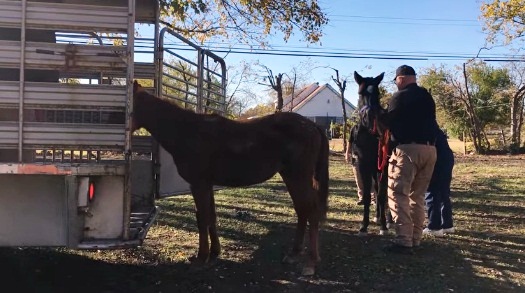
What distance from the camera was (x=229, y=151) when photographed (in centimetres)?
496

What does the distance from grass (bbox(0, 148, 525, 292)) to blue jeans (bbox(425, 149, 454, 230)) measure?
29cm

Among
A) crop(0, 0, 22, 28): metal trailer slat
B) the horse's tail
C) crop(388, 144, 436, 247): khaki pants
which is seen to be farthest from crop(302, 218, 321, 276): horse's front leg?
crop(0, 0, 22, 28): metal trailer slat

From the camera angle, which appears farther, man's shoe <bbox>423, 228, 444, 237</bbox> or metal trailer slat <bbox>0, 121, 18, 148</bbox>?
man's shoe <bbox>423, 228, 444, 237</bbox>

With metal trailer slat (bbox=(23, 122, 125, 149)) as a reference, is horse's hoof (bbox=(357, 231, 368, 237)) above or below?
below

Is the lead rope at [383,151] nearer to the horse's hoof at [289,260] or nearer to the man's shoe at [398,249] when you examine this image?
the man's shoe at [398,249]

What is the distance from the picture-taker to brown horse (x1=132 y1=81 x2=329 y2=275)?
4.87 m

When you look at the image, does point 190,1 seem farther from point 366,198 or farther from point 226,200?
point 366,198

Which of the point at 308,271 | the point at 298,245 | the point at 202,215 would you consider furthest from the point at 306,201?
the point at 202,215

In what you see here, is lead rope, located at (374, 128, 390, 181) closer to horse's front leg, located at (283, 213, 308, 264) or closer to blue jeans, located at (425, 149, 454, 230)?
blue jeans, located at (425, 149, 454, 230)

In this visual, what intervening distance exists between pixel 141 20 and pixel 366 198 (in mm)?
3876

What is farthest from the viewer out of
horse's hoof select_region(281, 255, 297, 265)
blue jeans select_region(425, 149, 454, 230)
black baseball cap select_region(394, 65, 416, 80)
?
blue jeans select_region(425, 149, 454, 230)

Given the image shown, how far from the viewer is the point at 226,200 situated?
9969 millimetres

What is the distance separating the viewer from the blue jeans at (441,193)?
6867 millimetres

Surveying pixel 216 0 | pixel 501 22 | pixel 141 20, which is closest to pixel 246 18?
pixel 216 0
